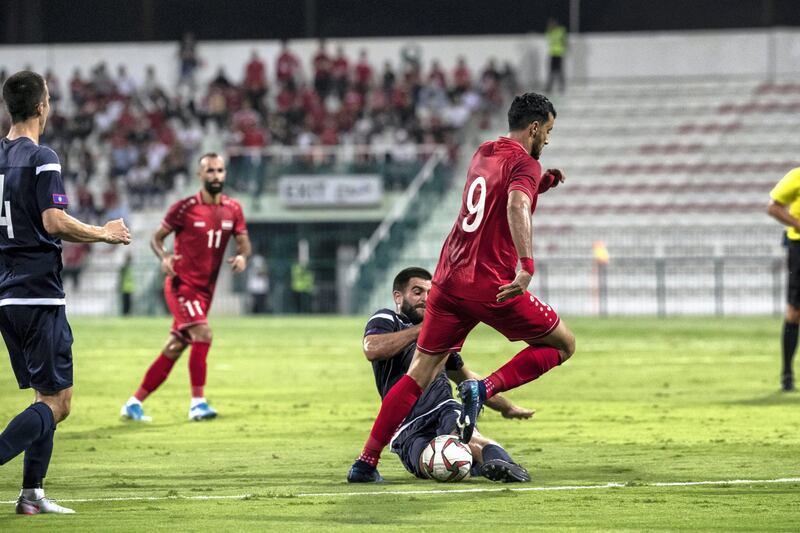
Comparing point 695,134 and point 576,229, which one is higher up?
point 695,134

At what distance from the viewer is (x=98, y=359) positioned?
2175cm

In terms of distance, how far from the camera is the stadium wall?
41281mm

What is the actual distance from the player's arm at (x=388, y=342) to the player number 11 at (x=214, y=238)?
527cm

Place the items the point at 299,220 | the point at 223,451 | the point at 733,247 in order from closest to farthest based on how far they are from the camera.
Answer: the point at 223,451
the point at 733,247
the point at 299,220

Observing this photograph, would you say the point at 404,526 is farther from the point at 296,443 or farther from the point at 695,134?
the point at 695,134

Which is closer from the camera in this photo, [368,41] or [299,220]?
[299,220]

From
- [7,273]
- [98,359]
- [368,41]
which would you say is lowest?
[98,359]

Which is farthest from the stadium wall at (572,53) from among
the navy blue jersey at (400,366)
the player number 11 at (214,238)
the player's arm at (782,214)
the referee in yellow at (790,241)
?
the navy blue jersey at (400,366)

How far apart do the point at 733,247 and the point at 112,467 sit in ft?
87.3

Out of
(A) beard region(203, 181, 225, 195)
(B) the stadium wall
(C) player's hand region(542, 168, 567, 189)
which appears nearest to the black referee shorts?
(A) beard region(203, 181, 225, 195)

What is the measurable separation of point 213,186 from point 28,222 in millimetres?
6369

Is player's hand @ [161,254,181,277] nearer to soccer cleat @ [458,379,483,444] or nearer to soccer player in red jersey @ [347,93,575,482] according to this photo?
soccer player in red jersey @ [347,93,575,482]

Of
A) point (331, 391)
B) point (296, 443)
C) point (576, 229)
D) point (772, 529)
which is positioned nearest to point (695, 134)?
point (576, 229)

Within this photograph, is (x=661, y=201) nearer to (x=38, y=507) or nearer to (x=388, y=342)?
(x=388, y=342)
